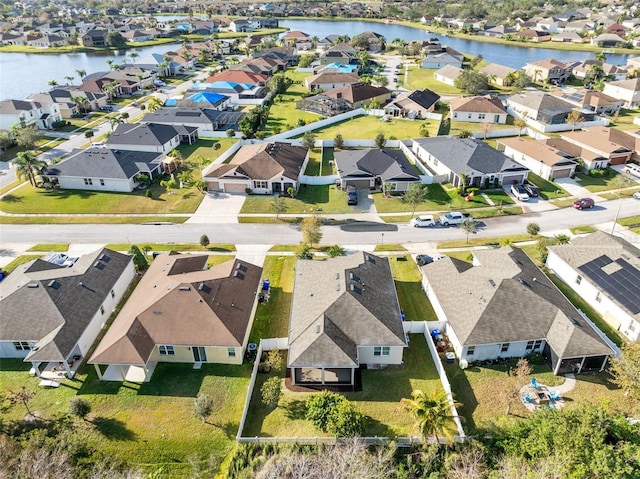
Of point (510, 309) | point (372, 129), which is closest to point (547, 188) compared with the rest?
point (510, 309)

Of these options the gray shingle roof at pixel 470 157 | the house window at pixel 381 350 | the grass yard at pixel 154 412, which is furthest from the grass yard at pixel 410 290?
the gray shingle roof at pixel 470 157

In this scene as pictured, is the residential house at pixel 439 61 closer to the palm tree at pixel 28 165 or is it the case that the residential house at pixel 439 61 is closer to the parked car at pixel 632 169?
the parked car at pixel 632 169

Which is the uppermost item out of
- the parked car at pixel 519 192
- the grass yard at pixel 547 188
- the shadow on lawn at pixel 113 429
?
the parked car at pixel 519 192

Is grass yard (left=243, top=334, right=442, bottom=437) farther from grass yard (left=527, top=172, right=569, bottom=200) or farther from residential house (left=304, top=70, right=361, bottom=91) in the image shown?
residential house (left=304, top=70, right=361, bottom=91)

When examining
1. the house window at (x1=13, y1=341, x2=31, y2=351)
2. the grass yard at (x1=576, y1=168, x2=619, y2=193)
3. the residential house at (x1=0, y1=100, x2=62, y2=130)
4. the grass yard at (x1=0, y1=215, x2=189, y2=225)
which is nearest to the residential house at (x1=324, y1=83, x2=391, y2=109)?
the grass yard at (x1=576, y1=168, x2=619, y2=193)

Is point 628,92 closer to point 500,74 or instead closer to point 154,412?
point 500,74

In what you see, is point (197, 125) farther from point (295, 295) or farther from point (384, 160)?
point (295, 295)
